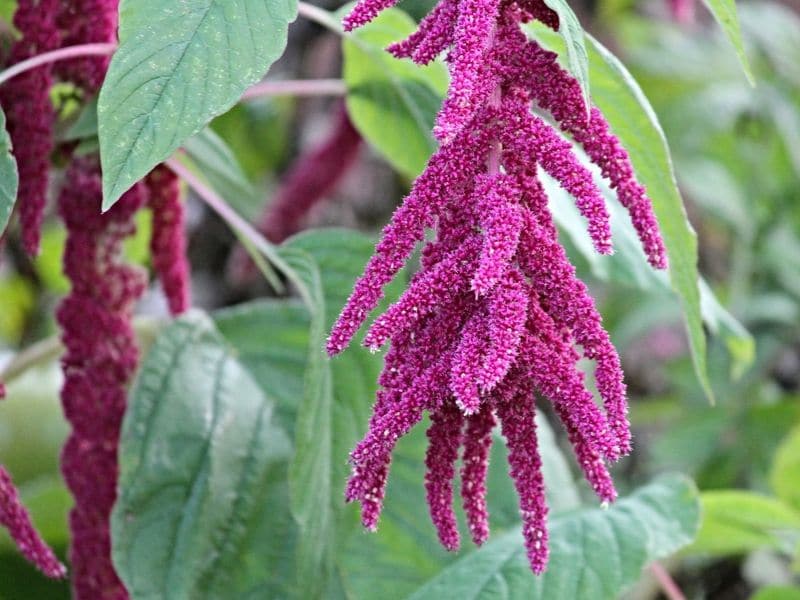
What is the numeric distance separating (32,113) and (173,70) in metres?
0.22

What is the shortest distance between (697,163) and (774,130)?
21 centimetres

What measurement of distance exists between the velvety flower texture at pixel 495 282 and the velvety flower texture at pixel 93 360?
33 cm

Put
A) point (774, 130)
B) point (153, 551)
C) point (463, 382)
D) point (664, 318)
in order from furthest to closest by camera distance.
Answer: point (774, 130), point (664, 318), point (153, 551), point (463, 382)

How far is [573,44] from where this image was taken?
1.77ft

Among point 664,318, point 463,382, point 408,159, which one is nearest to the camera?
point 463,382

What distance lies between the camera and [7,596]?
1.08 m

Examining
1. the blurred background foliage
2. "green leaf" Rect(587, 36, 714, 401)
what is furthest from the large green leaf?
the blurred background foliage

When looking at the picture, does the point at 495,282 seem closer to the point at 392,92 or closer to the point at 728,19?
the point at 728,19

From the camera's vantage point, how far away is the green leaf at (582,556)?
773 mm

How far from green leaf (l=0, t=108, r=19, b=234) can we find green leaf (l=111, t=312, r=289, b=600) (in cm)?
25

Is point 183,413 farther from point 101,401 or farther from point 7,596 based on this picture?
point 7,596

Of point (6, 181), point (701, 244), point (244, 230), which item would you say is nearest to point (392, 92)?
point (244, 230)

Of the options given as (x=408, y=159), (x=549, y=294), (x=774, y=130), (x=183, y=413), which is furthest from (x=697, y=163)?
(x=549, y=294)

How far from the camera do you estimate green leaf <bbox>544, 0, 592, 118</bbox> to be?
1.73 feet
